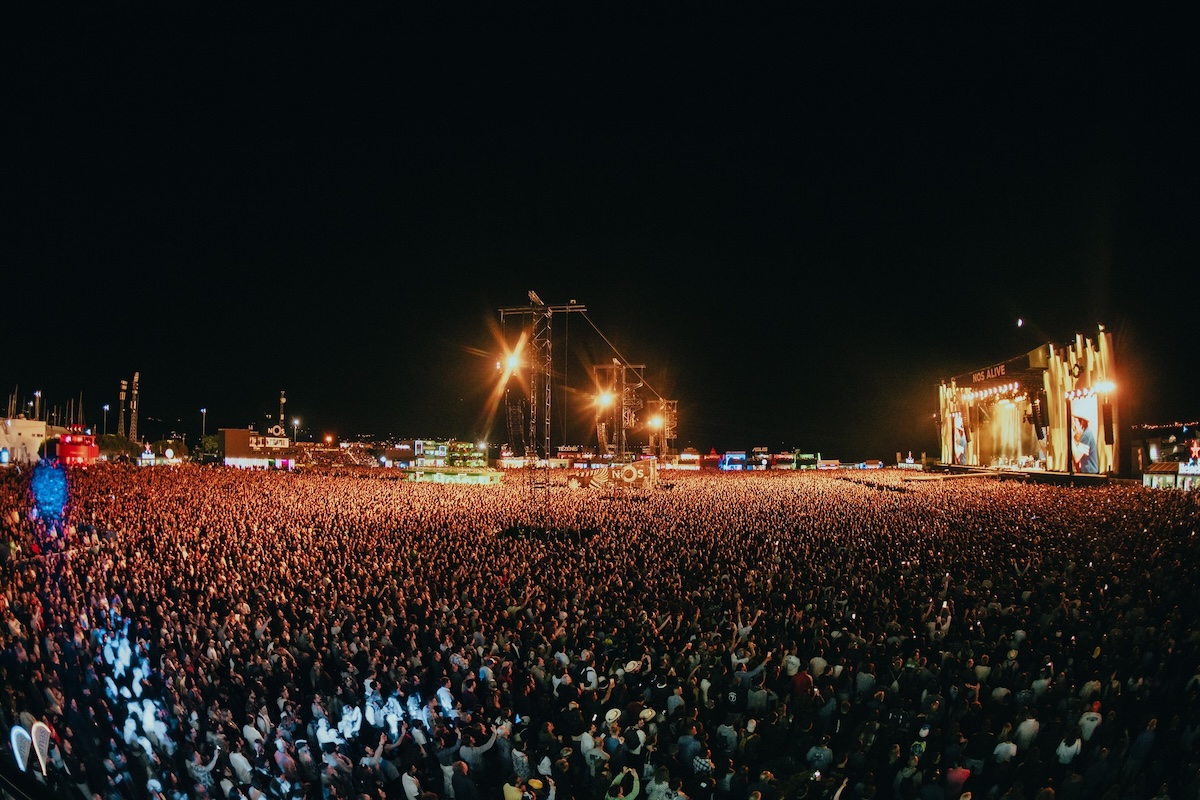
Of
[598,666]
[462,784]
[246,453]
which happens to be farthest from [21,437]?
[462,784]

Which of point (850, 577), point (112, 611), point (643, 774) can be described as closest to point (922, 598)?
point (850, 577)

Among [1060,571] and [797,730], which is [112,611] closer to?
[797,730]

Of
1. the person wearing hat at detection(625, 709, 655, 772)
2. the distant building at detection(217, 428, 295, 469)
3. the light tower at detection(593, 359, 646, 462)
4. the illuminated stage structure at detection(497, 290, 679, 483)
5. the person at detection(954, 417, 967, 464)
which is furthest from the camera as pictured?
the person at detection(954, 417, 967, 464)

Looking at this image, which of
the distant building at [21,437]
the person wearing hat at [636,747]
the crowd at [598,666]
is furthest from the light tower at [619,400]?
the person wearing hat at [636,747]

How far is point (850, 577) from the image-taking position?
400 inches

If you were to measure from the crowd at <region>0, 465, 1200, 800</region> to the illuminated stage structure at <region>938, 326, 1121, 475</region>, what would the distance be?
1809cm

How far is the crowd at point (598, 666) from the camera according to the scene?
507 cm

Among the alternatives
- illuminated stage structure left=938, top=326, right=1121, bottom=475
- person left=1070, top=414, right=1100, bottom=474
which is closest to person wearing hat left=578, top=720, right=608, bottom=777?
illuminated stage structure left=938, top=326, right=1121, bottom=475

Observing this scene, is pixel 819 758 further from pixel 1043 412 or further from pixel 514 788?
pixel 1043 412

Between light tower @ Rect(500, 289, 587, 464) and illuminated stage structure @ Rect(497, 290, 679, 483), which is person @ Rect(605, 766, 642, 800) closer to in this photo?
light tower @ Rect(500, 289, 587, 464)

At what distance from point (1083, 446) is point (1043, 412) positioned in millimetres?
4669

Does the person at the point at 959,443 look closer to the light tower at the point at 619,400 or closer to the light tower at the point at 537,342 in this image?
the light tower at the point at 619,400

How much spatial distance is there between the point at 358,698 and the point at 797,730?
3618 millimetres

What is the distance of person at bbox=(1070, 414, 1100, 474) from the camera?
30000 mm
